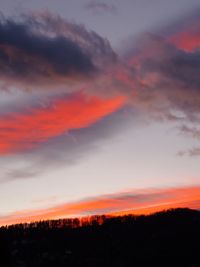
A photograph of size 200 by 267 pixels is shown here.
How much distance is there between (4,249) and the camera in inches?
4461

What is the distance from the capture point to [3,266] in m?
109

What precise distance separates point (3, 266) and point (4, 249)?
5023 millimetres
